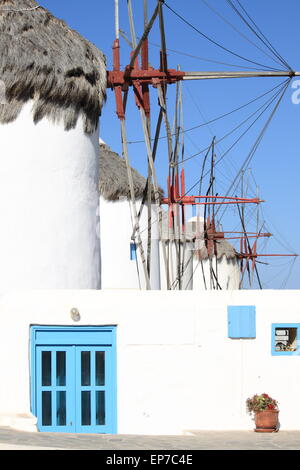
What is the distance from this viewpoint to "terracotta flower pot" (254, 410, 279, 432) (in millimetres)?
12791

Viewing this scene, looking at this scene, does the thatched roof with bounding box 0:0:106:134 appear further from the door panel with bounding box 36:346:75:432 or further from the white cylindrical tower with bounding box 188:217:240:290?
the white cylindrical tower with bounding box 188:217:240:290

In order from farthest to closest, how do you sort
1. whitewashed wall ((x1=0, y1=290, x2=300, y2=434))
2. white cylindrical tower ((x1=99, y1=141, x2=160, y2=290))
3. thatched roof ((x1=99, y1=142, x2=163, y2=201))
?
white cylindrical tower ((x1=99, y1=141, x2=160, y2=290)) < thatched roof ((x1=99, y1=142, x2=163, y2=201)) < whitewashed wall ((x1=0, y1=290, x2=300, y2=434))

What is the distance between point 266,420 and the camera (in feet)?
42.0

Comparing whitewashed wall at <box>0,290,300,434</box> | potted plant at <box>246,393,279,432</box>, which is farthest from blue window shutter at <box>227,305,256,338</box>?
potted plant at <box>246,393,279,432</box>

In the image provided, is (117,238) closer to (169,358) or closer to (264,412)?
(169,358)

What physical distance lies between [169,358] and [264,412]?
5.43 ft

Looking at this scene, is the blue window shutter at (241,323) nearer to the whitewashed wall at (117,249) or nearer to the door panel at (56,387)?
the door panel at (56,387)

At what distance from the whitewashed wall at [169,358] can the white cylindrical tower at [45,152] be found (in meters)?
1.61

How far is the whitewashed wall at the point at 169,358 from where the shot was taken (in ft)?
42.9

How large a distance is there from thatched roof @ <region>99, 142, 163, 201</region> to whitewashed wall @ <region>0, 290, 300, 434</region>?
37.0ft

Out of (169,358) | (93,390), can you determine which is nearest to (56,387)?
(93,390)

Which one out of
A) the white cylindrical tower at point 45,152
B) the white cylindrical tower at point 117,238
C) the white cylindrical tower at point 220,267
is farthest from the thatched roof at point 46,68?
the white cylindrical tower at point 220,267

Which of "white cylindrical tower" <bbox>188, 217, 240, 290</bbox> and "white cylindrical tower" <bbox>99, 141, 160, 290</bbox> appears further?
"white cylindrical tower" <bbox>188, 217, 240, 290</bbox>

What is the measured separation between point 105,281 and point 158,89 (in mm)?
8225
